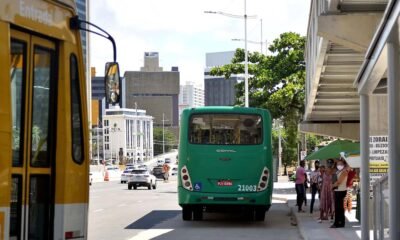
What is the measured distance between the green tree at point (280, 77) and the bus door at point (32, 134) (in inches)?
1366

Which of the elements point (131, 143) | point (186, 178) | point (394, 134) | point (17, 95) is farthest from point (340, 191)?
point (131, 143)

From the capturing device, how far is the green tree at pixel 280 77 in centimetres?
4153

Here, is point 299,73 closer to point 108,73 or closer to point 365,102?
point 365,102

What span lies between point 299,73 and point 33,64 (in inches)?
1428

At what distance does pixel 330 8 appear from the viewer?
1480 cm

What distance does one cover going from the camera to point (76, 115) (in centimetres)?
735

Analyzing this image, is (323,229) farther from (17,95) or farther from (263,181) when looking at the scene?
(17,95)

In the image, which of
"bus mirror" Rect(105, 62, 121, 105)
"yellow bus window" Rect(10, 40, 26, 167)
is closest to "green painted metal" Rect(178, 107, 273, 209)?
"bus mirror" Rect(105, 62, 121, 105)

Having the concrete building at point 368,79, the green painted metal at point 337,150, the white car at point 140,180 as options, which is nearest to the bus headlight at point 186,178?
the concrete building at point 368,79

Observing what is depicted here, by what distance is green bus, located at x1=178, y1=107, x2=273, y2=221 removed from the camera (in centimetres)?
1911

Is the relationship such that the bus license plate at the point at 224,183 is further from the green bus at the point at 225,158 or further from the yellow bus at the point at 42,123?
the yellow bus at the point at 42,123

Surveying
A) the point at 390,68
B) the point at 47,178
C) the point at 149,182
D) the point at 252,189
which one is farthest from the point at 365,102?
the point at 149,182

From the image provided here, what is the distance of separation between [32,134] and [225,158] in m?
12.9

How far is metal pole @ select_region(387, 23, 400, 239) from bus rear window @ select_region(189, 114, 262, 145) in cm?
1095
